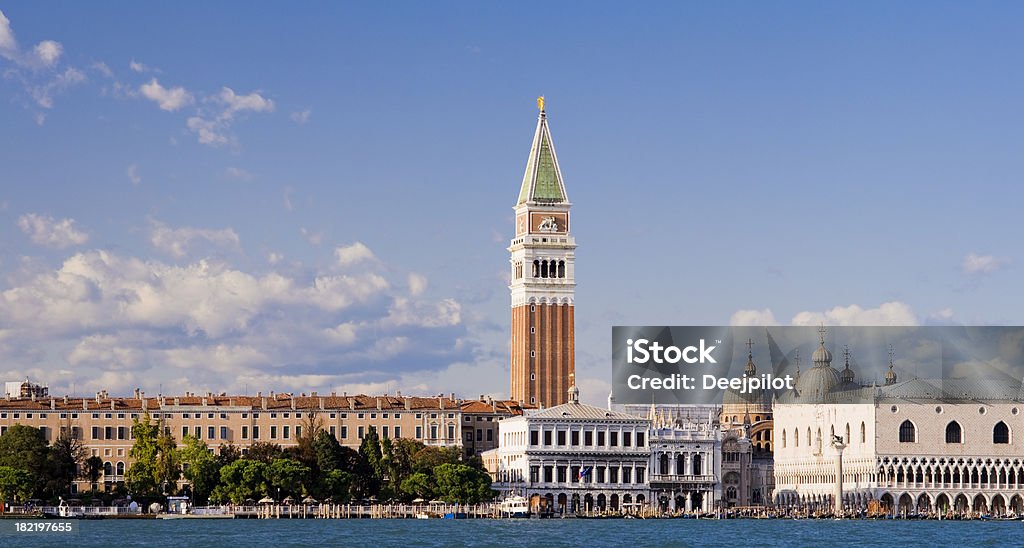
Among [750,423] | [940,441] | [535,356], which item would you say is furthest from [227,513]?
[750,423]

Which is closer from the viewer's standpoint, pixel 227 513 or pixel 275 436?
pixel 227 513

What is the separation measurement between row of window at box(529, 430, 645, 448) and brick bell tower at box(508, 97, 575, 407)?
9.70 meters

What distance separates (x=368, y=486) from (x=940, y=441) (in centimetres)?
3105

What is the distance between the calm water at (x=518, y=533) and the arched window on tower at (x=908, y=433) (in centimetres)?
1097

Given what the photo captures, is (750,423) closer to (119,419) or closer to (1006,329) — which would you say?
(1006,329)

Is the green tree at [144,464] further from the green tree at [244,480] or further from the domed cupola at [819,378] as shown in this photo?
the domed cupola at [819,378]

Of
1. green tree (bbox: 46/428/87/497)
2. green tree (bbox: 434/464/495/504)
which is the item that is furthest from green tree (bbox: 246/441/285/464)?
green tree (bbox: 46/428/87/497)

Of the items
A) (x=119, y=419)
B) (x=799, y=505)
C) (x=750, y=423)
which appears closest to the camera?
(x=119, y=419)

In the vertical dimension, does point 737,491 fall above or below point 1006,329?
below

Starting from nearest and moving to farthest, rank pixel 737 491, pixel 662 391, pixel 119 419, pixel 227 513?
pixel 227 513
pixel 662 391
pixel 119 419
pixel 737 491

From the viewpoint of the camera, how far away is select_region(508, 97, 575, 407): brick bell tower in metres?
117

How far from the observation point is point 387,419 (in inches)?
4313

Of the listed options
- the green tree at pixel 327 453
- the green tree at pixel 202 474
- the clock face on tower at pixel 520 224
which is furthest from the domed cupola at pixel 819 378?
the green tree at pixel 202 474

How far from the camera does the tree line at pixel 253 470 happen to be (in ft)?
303
